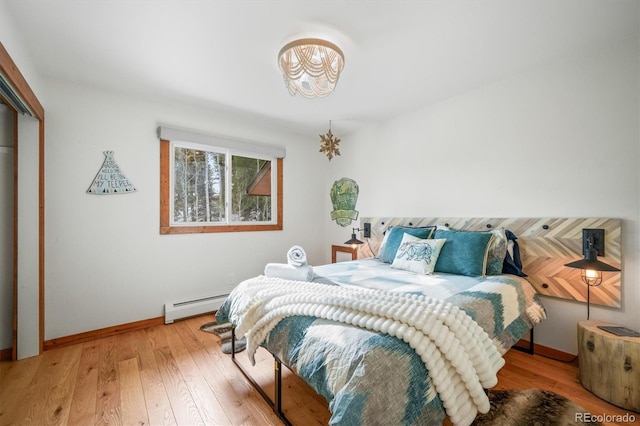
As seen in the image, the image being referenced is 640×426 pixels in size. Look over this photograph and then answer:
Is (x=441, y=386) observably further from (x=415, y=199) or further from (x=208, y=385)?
(x=415, y=199)

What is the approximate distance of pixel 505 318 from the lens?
1.64 metres

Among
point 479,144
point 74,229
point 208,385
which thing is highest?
point 479,144

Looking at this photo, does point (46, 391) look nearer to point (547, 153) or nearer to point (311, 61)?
point (311, 61)

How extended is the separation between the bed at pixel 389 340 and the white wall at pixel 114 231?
1429mm

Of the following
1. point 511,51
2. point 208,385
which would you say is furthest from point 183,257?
point 511,51

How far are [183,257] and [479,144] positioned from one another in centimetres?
334

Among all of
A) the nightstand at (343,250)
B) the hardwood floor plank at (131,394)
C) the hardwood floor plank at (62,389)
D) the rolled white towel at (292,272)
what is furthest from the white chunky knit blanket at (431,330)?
the nightstand at (343,250)

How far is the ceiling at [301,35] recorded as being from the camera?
159cm

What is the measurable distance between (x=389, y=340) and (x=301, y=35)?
1.92 meters

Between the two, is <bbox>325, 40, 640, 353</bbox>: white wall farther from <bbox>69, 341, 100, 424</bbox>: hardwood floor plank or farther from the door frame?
the door frame

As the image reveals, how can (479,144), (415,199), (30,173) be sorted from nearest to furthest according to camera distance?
1. (30,173)
2. (479,144)
3. (415,199)

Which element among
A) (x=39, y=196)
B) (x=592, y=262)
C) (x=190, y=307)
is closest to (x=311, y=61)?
(x=592, y=262)

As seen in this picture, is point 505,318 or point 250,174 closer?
point 505,318

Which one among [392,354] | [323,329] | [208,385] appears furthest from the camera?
[208,385]
